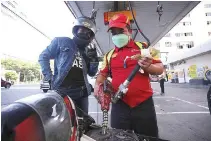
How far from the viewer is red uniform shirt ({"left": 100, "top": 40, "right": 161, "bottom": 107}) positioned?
5.16ft

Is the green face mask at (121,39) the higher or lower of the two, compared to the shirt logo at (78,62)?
higher

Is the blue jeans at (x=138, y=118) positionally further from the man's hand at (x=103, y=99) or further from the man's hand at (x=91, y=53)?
the man's hand at (x=91, y=53)

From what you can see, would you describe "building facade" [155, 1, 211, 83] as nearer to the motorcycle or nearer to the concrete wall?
the concrete wall

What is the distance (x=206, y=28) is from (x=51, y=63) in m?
35.4

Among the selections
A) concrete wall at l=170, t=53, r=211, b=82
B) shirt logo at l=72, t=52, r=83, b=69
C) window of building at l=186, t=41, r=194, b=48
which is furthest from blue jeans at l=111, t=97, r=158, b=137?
window of building at l=186, t=41, r=194, b=48

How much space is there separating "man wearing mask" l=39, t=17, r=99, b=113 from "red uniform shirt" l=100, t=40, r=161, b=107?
0.49 m

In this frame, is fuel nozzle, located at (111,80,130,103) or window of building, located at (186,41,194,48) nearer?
fuel nozzle, located at (111,80,130,103)

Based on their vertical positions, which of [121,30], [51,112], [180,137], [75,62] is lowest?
[180,137]

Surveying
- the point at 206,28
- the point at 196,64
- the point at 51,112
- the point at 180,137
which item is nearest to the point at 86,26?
the point at 51,112

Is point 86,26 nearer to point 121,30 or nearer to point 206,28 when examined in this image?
point 121,30

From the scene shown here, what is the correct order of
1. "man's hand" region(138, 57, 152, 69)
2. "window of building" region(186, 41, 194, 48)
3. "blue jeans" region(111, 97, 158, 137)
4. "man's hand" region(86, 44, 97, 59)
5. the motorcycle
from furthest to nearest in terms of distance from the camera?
"window of building" region(186, 41, 194, 48) → "man's hand" region(86, 44, 97, 59) → "blue jeans" region(111, 97, 158, 137) → "man's hand" region(138, 57, 152, 69) → the motorcycle

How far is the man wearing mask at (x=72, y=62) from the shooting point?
1.94 metres

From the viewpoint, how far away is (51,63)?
6.99 ft

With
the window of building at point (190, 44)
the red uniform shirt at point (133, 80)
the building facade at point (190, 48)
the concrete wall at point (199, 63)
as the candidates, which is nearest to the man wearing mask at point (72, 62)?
the red uniform shirt at point (133, 80)
